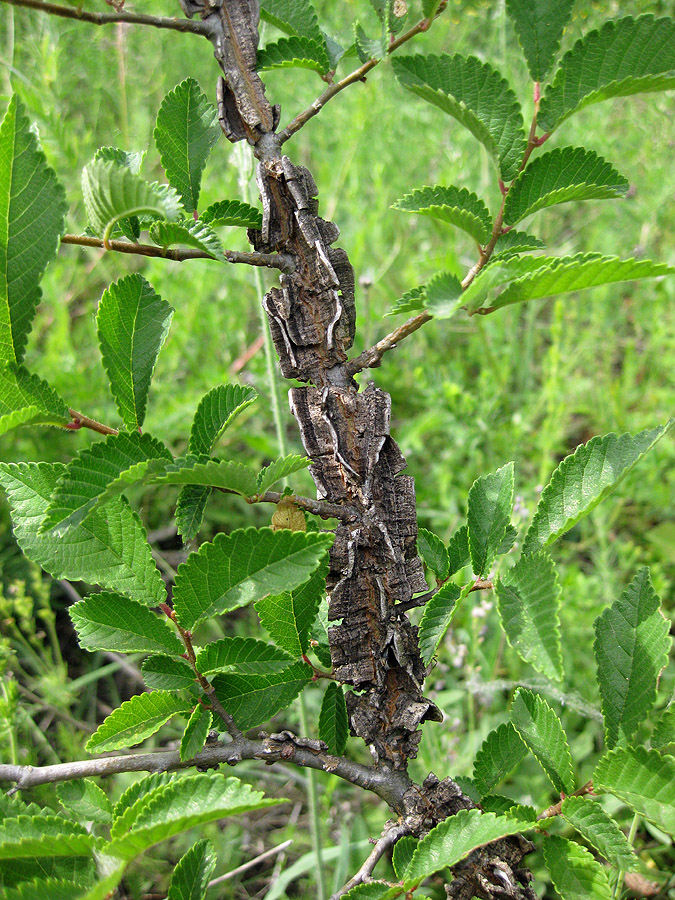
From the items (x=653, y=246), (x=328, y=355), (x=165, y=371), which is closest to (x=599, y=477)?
(x=328, y=355)

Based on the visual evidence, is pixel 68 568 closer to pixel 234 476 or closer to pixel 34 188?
pixel 234 476

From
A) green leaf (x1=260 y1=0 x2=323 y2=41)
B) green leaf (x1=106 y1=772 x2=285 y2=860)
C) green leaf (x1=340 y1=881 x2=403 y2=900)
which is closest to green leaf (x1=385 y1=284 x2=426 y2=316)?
green leaf (x1=260 y1=0 x2=323 y2=41)

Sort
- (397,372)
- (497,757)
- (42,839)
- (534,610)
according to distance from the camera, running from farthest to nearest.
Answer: (397,372), (497,757), (534,610), (42,839)

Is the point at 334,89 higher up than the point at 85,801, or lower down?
higher up

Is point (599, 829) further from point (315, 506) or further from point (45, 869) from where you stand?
point (45, 869)

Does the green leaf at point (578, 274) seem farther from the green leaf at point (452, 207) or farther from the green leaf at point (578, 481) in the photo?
the green leaf at point (578, 481)

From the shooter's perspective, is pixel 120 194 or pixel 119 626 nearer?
pixel 120 194

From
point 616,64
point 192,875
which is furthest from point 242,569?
point 616,64
